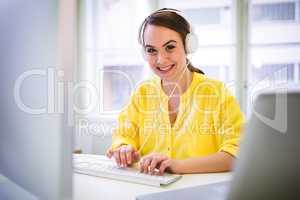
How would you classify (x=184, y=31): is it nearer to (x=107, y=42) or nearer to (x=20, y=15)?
(x=20, y=15)

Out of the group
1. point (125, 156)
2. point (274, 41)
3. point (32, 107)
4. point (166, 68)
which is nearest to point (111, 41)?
point (274, 41)

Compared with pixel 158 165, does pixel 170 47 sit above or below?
above

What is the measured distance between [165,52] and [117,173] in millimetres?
647

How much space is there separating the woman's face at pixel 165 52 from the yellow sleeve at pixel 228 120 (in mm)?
231

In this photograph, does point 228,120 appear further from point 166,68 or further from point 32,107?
point 32,107

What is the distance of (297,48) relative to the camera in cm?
264

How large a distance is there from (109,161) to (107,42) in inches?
78.9

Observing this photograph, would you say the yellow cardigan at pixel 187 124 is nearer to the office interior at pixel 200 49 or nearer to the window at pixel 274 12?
the office interior at pixel 200 49

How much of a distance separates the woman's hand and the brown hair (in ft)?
2.00

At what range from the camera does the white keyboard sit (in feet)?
2.76

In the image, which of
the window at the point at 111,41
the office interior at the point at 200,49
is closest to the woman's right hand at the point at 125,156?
the office interior at the point at 200,49

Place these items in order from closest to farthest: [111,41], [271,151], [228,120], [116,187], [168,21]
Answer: [271,151] → [116,187] → [228,120] → [168,21] → [111,41]

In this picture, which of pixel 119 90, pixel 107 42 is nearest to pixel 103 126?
pixel 119 90

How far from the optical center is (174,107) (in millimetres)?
1367
